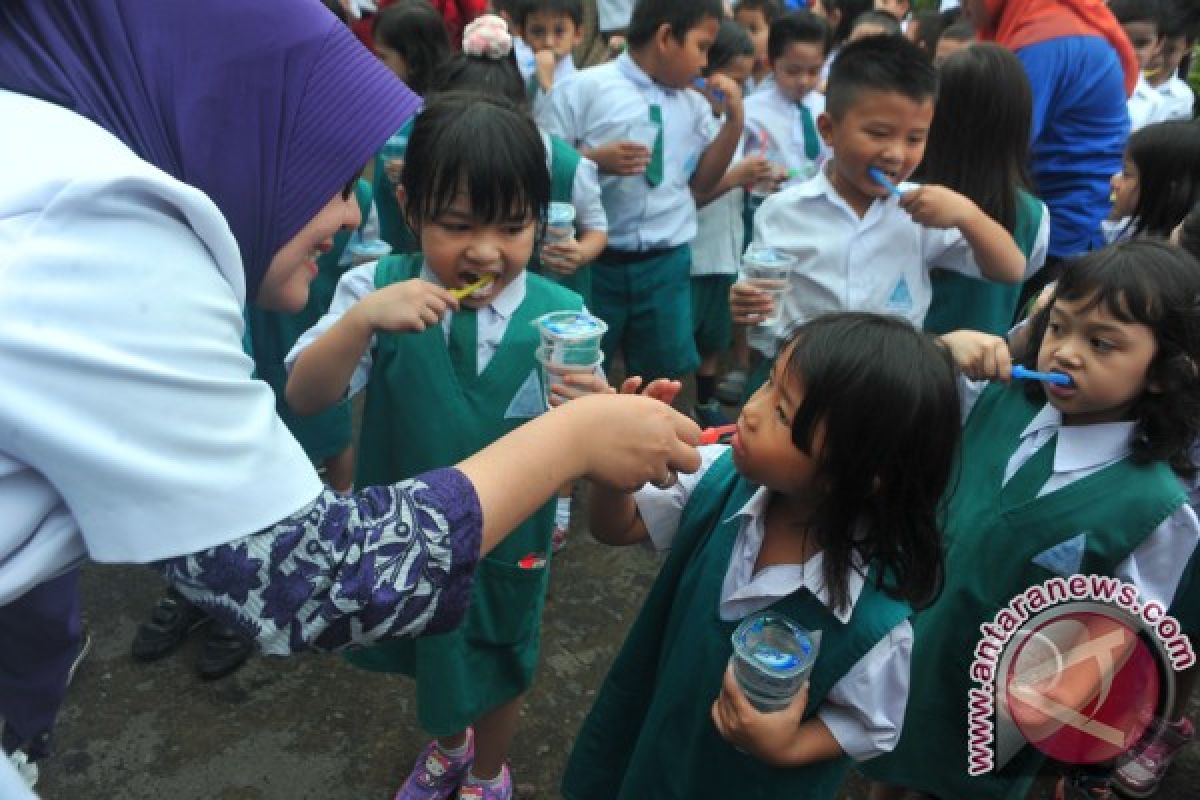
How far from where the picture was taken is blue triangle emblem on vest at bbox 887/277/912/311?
101 inches

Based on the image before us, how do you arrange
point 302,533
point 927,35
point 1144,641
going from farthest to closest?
1. point 927,35
2. point 1144,641
3. point 302,533

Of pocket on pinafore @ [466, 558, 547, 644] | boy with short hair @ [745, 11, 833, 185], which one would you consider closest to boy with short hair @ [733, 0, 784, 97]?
boy with short hair @ [745, 11, 833, 185]

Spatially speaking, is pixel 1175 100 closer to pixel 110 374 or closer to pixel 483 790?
pixel 483 790

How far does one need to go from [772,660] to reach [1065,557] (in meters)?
0.93

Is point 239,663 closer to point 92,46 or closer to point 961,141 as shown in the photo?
point 92,46

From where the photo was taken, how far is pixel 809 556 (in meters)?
1.49

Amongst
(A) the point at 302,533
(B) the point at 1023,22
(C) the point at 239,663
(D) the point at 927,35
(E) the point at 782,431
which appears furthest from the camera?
(D) the point at 927,35

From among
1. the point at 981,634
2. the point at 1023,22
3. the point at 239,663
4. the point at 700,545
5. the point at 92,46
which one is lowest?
the point at 239,663

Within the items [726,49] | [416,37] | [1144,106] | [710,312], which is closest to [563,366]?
[416,37]

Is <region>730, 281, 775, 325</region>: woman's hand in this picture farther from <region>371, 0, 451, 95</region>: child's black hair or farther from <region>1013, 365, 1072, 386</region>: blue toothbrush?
<region>371, 0, 451, 95</region>: child's black hair

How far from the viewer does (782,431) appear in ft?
4.65

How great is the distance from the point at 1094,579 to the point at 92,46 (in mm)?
2027

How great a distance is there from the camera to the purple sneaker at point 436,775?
2352mm

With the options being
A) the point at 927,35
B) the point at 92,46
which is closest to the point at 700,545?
the point at 92,46
